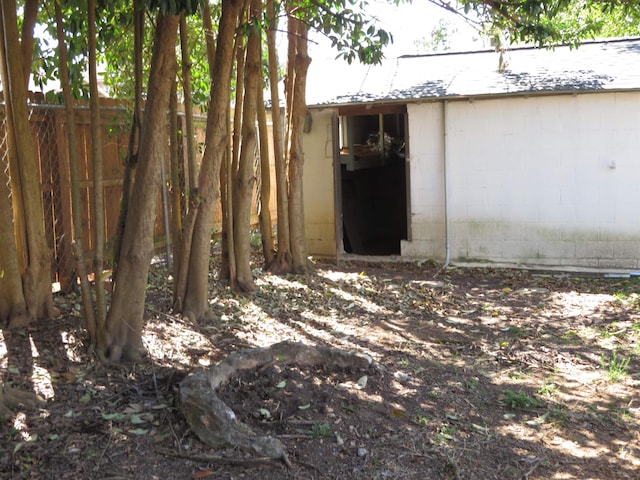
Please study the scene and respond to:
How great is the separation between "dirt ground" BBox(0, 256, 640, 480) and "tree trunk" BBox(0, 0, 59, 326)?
0.33m

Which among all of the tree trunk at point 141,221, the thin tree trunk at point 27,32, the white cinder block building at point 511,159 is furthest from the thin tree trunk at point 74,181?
the white cinder block building at point 511,159

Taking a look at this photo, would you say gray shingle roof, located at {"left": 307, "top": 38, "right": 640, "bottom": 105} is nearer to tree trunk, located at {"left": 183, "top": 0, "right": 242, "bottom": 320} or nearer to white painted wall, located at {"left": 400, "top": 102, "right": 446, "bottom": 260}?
white painted wall, located at {"left": 400, "top": 102, "right": 446, "bottom": 260}

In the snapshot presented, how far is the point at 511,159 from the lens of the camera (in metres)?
11.2

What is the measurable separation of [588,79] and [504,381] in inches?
247

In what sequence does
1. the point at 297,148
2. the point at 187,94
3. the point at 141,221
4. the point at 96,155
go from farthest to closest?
the point at 297,148 → the point at 187,94 → the point at 141,221 → the point at 96,155

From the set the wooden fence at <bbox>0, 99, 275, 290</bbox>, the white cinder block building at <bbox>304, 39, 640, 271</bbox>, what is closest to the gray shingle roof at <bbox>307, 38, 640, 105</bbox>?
the white cinder block building at <bbox>304, 39, 640, 271</bbox>

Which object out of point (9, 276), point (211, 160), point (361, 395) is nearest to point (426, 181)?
point (211, 160)

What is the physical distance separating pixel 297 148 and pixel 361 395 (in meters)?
5.90

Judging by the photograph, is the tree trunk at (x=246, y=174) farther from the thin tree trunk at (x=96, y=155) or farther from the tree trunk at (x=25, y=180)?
the thin tree trunk at (x=96, y=155)

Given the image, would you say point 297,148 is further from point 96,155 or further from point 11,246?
point 96,155

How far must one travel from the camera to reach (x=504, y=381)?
20.0ft

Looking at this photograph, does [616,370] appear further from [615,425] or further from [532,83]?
[532,83]

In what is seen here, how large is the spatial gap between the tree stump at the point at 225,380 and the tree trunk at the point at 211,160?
205 centimetres

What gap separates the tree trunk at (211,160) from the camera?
7336mm
